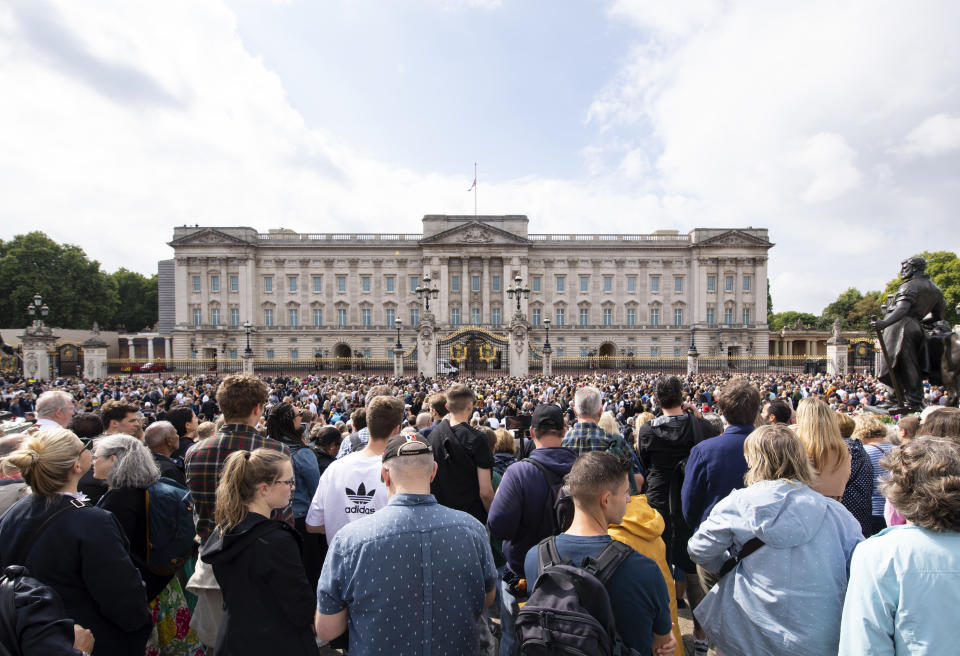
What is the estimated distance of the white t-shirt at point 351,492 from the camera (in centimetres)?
400

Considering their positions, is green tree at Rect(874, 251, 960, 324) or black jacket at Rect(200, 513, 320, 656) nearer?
black jacket at Rect(200, 513, 320, 656)

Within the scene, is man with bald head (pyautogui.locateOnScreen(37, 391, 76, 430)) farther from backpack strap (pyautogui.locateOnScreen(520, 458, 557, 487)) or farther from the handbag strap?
the handbag strap

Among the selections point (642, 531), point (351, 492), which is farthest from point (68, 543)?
point (642, 531)

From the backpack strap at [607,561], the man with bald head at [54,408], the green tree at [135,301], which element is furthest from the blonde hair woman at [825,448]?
the green tree at [135,301]

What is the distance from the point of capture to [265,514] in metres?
3.02

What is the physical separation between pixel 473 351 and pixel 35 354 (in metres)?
28.9

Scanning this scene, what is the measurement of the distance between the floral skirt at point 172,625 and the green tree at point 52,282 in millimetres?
64123

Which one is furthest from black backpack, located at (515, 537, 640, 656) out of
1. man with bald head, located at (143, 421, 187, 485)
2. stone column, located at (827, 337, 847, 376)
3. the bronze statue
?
stone column, located at (827, 337, 847, 376)

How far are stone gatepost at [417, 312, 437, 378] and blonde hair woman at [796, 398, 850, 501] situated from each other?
29425 millimetres

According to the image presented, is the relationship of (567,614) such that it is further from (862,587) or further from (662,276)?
(662,276)

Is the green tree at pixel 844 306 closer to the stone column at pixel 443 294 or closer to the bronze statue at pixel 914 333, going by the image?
the stone column at pixel 443 294

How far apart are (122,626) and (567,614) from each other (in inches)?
117

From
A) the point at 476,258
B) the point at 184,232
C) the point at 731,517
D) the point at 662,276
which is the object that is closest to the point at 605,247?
the point at 662,276

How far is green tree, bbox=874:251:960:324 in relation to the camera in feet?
158
